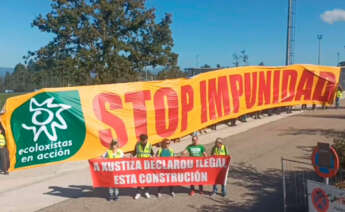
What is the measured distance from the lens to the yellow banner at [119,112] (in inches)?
403

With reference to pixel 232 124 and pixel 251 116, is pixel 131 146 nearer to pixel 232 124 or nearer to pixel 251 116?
pixel 232 124

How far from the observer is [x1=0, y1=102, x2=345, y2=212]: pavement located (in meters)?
7.91

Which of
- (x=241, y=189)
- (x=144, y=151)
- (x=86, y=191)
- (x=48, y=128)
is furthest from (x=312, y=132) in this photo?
(x=48, y=128)

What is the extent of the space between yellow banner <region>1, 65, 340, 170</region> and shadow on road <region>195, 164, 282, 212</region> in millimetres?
3944

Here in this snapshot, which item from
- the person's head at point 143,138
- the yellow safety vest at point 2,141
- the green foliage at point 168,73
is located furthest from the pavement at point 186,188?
the green foliage at point 168,73

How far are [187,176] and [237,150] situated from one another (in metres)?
5.34

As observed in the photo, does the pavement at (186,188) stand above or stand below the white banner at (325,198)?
below

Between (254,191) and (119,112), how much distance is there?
18.7 ft

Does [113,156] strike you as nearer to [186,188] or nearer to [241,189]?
[186,188]

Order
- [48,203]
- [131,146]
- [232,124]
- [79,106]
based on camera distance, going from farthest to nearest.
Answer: [232,124]
[131,146]
[79,106]
[48,203]

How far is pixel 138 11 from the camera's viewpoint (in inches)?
Result: 827

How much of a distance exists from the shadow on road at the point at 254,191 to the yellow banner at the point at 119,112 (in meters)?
3.94

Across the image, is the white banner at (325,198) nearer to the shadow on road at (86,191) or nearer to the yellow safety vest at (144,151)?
the shadow on road at (86,191)

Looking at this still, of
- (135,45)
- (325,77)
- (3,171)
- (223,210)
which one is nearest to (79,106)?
(3,171)
